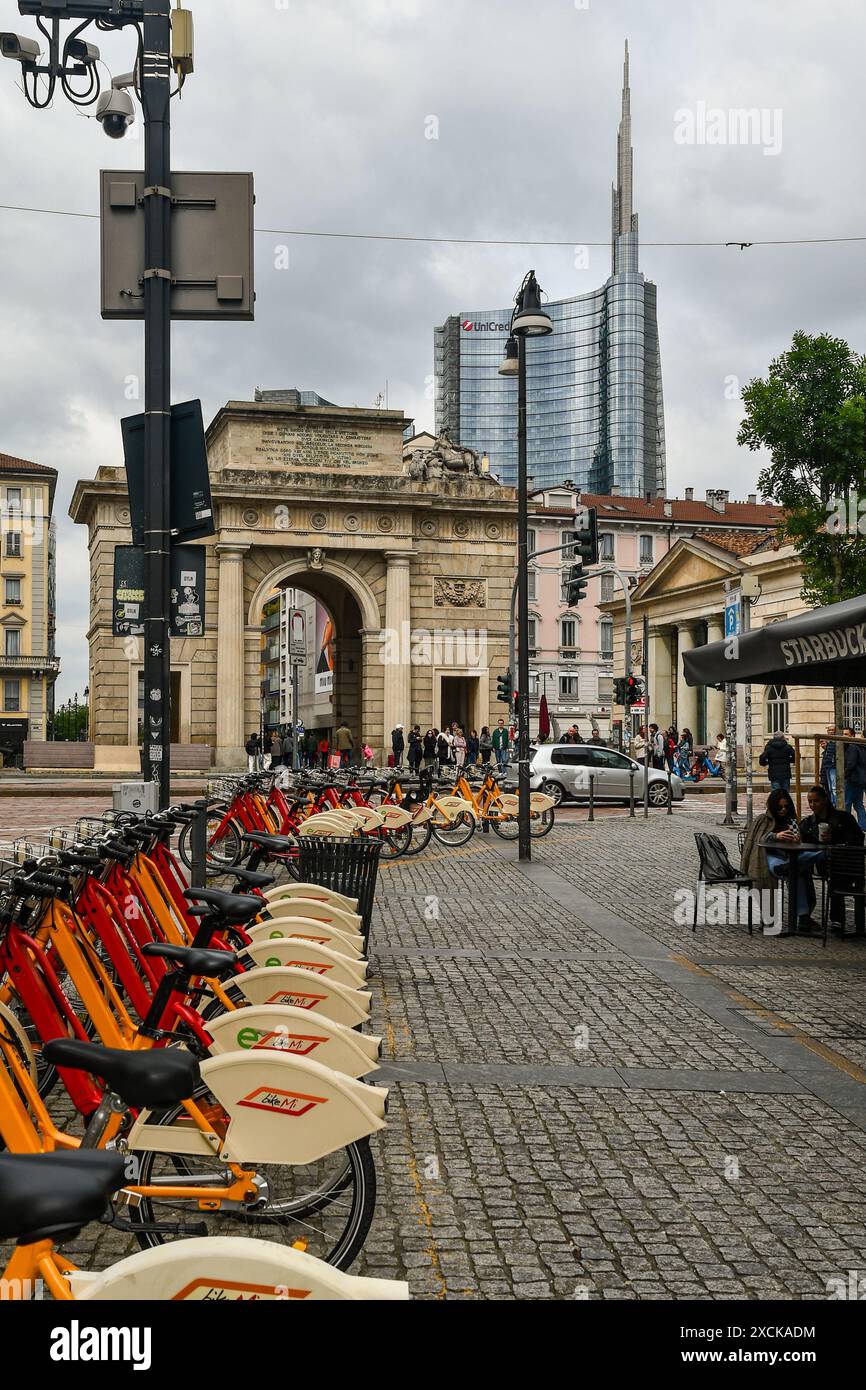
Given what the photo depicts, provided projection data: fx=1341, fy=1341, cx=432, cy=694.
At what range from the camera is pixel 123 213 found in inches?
360

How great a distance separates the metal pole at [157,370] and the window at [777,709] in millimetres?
46568

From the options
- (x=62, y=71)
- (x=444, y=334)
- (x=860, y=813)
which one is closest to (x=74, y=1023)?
(x=62, y=71)

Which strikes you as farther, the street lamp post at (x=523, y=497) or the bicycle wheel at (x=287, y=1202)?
the street lamp post at (x=523, y=497)

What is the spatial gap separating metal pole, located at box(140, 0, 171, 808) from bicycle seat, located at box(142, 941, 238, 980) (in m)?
4.65

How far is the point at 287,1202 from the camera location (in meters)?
3.97

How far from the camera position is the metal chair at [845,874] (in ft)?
36.4

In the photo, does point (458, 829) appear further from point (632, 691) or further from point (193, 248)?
point (632, 691)

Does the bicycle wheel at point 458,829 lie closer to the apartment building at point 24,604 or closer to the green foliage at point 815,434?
the green foliage at point 815,434

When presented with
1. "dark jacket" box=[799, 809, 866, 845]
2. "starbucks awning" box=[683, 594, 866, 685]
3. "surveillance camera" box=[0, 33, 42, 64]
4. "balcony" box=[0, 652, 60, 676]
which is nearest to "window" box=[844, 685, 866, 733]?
"starbucks awning" box=[683, 594, 866, 685]

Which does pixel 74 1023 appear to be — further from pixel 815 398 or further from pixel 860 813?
pixel 815 398

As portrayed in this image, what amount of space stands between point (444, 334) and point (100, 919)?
11591 cm

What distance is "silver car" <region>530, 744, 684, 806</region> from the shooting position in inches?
1291
